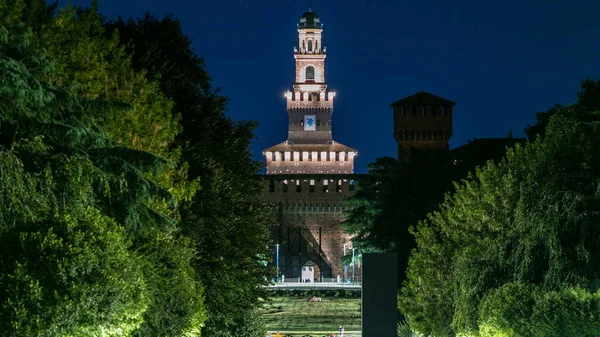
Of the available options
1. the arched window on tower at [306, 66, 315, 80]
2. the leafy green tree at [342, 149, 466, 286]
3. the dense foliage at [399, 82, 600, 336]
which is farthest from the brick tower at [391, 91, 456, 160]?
the dense foliage at [399, 82, 600, 336]

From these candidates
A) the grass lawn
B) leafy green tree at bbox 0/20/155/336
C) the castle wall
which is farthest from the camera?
the castle wall

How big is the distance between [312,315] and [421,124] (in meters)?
29.3

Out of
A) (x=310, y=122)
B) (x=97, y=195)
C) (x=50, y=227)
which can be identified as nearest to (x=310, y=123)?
(x=310, y=122)

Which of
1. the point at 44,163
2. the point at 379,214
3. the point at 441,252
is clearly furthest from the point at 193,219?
the point at 379,214

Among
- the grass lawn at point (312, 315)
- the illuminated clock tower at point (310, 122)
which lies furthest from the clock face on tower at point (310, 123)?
the grass lawn at point (312, 315)

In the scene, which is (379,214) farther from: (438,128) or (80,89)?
(438,128)

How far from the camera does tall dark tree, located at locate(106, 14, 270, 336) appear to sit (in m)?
26.1

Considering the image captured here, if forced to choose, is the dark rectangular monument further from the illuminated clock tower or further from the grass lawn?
the illuminated clock tower

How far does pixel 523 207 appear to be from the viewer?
18.7m

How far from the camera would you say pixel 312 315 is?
54.4 metres

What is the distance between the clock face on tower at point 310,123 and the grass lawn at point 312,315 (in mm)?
40217

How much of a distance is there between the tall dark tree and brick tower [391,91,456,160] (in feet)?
161

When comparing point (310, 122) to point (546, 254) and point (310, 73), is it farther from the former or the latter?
point (546, 254)

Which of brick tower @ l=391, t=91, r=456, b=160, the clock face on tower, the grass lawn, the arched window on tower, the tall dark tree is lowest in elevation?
the grass lawn
